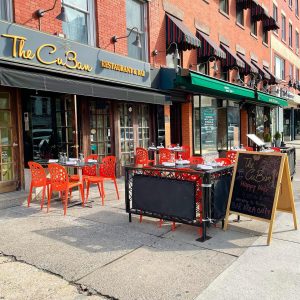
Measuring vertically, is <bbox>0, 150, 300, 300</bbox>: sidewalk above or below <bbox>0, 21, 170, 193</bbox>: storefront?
below

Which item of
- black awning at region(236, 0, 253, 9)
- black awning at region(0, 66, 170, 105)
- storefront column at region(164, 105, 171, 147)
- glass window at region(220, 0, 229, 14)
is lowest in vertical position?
storefront column at region(164, 105, 171, 147)

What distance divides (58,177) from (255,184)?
3437 millimetres

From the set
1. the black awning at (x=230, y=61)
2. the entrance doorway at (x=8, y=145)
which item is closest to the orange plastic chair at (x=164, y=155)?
the entrance doorway at (x=8, y=145)

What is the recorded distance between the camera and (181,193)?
482 centimetres

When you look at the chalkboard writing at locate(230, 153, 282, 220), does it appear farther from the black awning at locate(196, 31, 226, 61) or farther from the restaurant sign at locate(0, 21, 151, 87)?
the black awning at locate(196, 31, 226, 61)

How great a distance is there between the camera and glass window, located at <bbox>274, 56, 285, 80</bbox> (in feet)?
82.4

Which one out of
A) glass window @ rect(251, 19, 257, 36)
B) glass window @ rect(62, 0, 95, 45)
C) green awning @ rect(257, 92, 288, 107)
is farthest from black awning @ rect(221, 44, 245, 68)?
glass window @ rect(62, 0, 95, 45)

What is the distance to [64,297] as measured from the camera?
317cm

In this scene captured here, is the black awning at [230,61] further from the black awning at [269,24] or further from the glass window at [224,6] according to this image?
the black awning at [269,24]

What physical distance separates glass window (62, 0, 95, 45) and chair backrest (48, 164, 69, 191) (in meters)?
3.75

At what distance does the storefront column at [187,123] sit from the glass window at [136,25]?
282 cm

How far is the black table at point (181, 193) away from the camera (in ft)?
15.5

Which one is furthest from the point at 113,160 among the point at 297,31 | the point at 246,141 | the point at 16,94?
the point at 297,31

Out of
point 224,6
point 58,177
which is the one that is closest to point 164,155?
point 58,177
